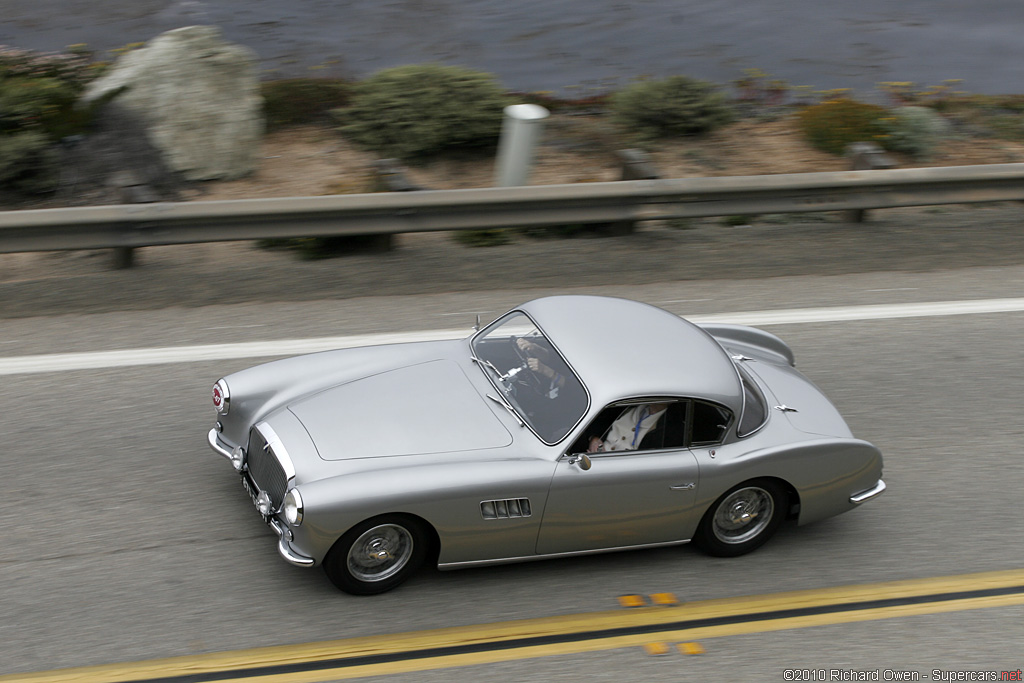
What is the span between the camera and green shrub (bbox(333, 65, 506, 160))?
36.7ft

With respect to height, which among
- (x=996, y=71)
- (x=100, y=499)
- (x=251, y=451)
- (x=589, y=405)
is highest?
(x=996, y=71)

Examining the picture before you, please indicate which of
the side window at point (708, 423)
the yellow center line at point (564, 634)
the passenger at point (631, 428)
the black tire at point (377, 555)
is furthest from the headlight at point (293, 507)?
the side window at point (708, 423)

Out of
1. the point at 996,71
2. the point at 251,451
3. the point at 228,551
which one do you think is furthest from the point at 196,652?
the point at 996,71

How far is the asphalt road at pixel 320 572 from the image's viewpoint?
477 cm

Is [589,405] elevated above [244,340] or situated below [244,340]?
above

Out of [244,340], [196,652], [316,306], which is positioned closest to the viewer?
[196,652]

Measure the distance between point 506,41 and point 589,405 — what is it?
433 inches

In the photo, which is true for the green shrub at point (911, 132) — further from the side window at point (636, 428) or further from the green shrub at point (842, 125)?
the side window at point (636, 428)

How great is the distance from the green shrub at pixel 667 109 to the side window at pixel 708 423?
7130mm

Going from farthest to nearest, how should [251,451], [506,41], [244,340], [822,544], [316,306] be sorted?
[506,41] < [316,306] < [244,340] < [822,544] < [251,451]

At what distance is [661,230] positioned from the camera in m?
9.92

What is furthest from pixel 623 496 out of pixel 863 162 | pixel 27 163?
pixel 27 163

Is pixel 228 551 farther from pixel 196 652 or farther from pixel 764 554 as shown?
pixel 764 554

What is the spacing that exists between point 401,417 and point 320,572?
2.97ft
